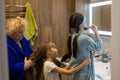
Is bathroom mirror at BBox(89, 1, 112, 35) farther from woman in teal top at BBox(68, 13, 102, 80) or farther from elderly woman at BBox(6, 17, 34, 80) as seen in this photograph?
elderly woman at BBox(6, 17, 34, 80)

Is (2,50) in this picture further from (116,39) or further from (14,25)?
(14,25)

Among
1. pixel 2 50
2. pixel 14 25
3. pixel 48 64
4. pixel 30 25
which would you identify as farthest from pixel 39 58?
pixel 30 25

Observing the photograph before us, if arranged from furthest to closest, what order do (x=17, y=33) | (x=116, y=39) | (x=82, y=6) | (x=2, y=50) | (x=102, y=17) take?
1. (x=82, y=6)
2. (x=102, y=17)
3. (x=17, y=33)
4. (x=116, y=39)
5. (x=2, y=50)

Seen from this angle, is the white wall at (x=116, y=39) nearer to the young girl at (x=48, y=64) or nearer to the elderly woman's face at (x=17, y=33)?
the young girl at (x=48, y=64)

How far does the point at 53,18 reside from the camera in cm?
300

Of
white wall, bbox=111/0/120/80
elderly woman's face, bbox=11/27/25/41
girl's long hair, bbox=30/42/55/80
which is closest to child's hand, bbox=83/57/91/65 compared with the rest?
girl's long hair, bbox=30/42/55/80

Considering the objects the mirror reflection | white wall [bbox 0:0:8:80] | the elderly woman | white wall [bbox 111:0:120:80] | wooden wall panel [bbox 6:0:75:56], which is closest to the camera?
white wall [bbox 0:0:8:80]

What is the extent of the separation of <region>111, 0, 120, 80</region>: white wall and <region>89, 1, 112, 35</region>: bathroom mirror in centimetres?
175

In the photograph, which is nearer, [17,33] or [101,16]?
[17,33]

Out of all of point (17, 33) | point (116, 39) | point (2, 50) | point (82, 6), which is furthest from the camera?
point (82, 6)

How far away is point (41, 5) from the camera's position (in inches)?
114

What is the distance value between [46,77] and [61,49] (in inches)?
63.1

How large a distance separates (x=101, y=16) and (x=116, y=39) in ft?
6.68

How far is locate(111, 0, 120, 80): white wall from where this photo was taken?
75 centimetres
